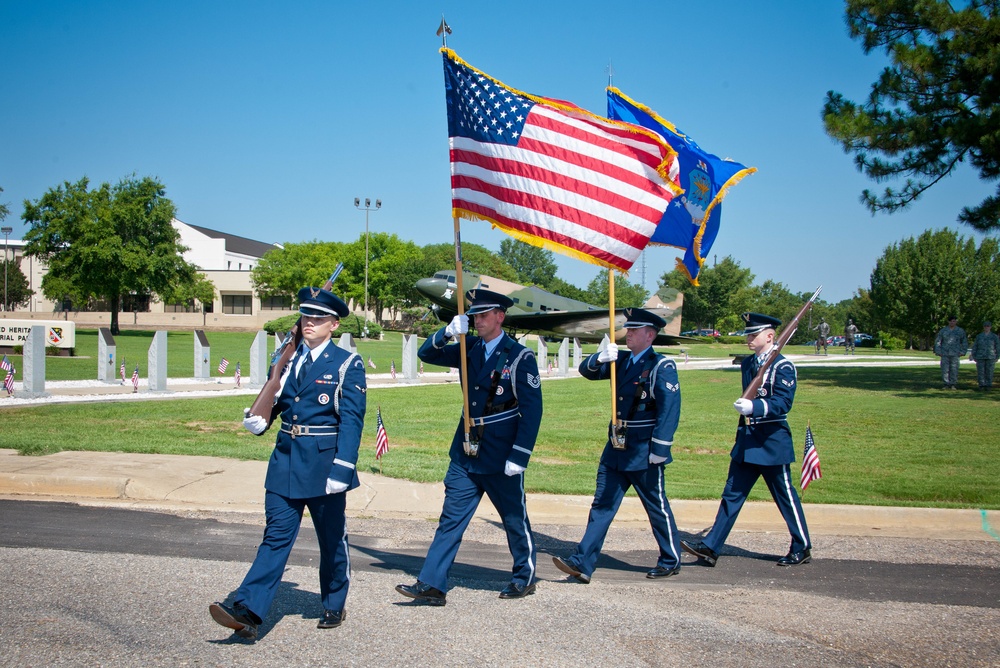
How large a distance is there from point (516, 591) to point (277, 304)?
293ft

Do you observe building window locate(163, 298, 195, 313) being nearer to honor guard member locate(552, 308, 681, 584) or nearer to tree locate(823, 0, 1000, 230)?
tree locate(823, 0, 1000, 230)

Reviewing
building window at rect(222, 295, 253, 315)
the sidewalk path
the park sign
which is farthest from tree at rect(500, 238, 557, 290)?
the sidewalk path

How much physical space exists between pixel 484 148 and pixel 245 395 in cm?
1276

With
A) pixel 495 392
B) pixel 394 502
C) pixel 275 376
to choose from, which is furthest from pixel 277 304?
pixel 275 376

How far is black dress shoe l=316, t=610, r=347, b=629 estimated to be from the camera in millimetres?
4723

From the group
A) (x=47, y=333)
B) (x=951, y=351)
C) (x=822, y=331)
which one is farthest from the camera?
(x=822, y=331)

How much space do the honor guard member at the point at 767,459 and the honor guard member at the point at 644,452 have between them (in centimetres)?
59

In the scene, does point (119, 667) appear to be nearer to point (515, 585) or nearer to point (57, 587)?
point (57, 587)

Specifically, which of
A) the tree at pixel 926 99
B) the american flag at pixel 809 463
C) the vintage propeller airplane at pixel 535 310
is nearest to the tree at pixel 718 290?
the vintage propeller airplane at pixel 535 310

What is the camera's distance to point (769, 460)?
6648mm

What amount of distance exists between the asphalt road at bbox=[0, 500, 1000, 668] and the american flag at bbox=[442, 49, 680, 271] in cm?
A: 269

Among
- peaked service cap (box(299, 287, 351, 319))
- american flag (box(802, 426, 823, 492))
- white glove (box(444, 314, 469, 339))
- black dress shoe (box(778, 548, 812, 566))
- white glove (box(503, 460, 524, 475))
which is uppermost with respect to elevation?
peaked service cap (box(299, 287, 351, 319))

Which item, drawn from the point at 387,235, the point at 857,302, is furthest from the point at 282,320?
the point at 857,302

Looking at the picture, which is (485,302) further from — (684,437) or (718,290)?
(718,290)
